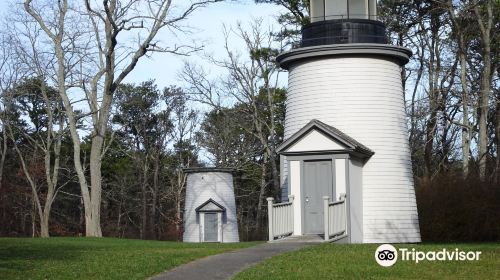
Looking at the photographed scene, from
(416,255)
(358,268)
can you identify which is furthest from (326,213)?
(358,268)

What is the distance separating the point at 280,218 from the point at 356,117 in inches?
165

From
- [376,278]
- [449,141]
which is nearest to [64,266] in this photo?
[376,278]

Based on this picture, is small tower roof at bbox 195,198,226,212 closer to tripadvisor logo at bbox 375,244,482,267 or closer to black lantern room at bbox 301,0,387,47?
black lantern room at bbox 301,0,387,47

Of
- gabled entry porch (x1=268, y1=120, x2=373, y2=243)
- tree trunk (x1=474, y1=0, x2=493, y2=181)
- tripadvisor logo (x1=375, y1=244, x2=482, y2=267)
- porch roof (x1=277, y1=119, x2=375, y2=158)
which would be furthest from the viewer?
tree trunk (x1=474, y1=0, x2=493, y2=181)

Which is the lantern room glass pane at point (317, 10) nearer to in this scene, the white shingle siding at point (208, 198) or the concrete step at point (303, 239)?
the concrete step at point (303, 239)

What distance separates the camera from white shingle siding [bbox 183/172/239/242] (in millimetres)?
40938

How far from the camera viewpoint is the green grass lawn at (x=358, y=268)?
1230 centimetres

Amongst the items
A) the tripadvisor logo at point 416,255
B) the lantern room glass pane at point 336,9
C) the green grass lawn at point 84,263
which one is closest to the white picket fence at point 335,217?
the green grass lawn at point 84,263

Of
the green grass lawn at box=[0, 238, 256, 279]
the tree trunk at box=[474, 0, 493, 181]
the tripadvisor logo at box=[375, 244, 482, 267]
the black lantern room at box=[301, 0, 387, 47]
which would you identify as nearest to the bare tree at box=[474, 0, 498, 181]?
the tree trunk at box=[474, 0, 493, 181]

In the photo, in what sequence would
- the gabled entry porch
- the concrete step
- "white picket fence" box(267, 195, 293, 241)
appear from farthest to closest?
the gabled entry porch
"white picket fence" box(267, 195, 293, 241)
the concrete step

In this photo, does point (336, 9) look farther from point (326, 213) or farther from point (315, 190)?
point (326, 213)

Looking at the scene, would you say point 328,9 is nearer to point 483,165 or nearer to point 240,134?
point 483,165

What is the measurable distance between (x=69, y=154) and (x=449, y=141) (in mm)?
31019

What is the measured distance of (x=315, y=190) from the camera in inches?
828
